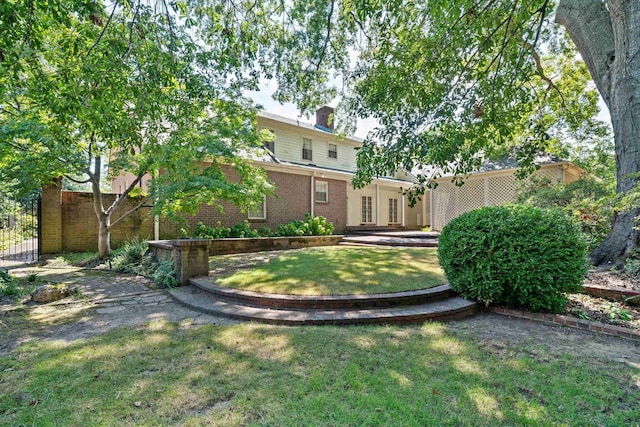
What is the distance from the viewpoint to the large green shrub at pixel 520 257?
13.7 ft

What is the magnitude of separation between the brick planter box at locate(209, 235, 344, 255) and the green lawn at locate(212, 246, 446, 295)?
1.57 meters

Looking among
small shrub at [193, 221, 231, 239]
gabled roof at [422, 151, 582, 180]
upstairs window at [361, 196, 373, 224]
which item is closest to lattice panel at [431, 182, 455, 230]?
gabled roof at [422, 151, 582, 180]

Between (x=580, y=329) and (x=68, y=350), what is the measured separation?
612 cm

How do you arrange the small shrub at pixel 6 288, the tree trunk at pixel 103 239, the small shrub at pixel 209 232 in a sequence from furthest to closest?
the small shrub at pixel 209 232 < the tree trunk at pixel 103 239 < the small shrub at pixel 6 288

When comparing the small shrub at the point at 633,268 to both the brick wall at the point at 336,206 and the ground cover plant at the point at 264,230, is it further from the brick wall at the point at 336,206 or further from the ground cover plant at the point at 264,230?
the brick wall at the point at 336,206

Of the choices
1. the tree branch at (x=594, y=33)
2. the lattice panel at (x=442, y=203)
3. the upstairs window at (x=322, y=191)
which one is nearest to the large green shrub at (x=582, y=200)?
the tree branch at (x=594, y=33)

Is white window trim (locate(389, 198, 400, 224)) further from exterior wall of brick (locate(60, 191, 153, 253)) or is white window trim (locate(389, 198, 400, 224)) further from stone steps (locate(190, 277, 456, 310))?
stone steps (locate(190, 277, 456, 310))

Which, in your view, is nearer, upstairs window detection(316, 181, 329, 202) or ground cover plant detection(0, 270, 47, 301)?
ground cover plant detection(0, 270, 47, 301)

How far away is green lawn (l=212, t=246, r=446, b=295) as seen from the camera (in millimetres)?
5000

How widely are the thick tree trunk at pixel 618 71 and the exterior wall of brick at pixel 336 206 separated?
33.7 ft

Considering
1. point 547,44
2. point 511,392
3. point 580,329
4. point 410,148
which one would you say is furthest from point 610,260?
point 547,44

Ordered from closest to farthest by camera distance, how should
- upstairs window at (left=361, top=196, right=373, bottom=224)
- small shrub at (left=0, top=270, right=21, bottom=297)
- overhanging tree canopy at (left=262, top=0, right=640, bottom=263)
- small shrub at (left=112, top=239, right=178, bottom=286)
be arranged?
small shrub at (left=0, top=270, right=21, bottom=297), overhanging tree canopy at (left=262, top=0, right=640, bottom=263), small shrub at (left=112, top=239, right=178, bottom=286), upstairs window at (left=361, top=196, right=373, bottom=224)

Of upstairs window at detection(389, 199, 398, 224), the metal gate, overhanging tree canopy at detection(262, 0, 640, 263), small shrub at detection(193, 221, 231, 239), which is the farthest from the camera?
upstairs window at detection(389, 199, 398, 224)

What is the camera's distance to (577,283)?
4.20 m
